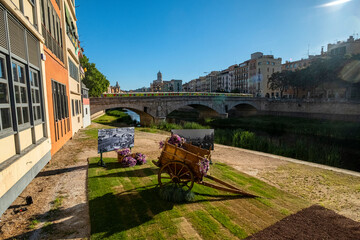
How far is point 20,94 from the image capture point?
17.1 feet

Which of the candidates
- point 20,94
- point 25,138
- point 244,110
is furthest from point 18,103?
point 244,110

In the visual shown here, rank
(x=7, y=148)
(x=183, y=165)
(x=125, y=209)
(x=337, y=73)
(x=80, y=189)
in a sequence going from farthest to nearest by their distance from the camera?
(x=337, y=73) → (x=80, y=189) → (x=183, y=165) → (x=125, y=209) → (x=7, y=148)

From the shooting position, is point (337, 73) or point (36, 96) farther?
point (337, 73)

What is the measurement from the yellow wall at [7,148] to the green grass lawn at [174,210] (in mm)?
2549

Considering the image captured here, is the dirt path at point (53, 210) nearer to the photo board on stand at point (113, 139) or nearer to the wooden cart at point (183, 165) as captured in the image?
the photo board on stand at point (113, 139)

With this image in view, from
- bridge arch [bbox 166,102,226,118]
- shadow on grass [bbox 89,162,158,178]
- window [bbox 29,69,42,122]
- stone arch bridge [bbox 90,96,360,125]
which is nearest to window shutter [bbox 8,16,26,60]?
window [bbox 29,69,42,122]

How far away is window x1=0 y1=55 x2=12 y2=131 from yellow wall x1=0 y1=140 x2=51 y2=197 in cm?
91

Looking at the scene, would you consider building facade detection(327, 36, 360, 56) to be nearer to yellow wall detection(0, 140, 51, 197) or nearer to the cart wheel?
the cart wheel

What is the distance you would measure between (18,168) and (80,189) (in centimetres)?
286

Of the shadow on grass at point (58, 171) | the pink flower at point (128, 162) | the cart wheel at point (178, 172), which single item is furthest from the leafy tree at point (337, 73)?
the shadow on grass at point (58, 171)

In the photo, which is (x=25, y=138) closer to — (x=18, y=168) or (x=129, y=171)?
(x=18, y=168)

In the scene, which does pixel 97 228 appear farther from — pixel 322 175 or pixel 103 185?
pixel 322 175

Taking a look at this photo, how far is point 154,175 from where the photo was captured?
898 centimetres

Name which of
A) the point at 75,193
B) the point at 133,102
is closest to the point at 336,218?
the point at 75,193
